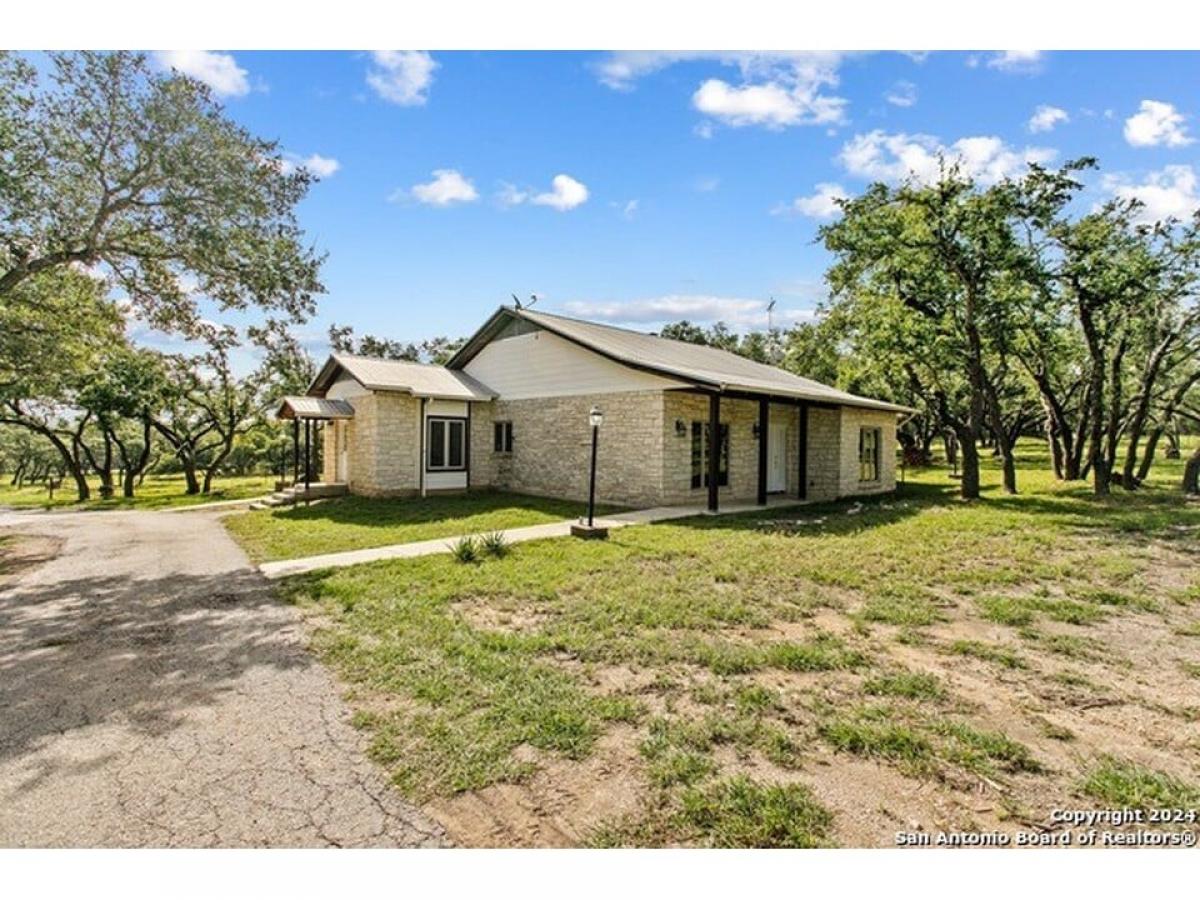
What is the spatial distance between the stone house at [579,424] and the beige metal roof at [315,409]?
0.04 metres

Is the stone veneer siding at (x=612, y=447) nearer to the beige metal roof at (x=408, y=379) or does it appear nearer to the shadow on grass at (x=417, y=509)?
the beige metal roof at (x=408, y=379)

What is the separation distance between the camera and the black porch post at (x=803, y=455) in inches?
610

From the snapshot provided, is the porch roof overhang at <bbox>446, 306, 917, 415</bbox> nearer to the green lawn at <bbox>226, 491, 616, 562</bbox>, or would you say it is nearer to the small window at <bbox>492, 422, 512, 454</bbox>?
the small window at <bbox>492, 422, 512, 454</bbox>

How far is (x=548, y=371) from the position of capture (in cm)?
1596

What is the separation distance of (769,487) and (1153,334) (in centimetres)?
1092

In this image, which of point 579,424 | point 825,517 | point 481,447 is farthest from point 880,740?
point 481,447

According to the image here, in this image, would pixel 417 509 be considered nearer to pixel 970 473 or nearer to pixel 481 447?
pixel 481 447

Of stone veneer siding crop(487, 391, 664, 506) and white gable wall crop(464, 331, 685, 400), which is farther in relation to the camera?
white gable wall crop(464, 331, 685, 400)

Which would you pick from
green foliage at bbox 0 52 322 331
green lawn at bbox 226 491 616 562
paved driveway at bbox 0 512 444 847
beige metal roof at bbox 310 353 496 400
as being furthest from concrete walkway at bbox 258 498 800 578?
beige metal roof at bbox 310 353 496 400

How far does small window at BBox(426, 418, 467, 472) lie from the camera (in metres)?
16.2

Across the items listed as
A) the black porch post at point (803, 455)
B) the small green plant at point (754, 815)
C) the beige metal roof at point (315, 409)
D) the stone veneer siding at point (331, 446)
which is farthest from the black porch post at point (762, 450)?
the stone veneer siding at point (331, 446)

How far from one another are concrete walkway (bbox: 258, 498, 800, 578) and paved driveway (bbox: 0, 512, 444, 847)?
1.32 m

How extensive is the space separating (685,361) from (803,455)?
13.1 ft
